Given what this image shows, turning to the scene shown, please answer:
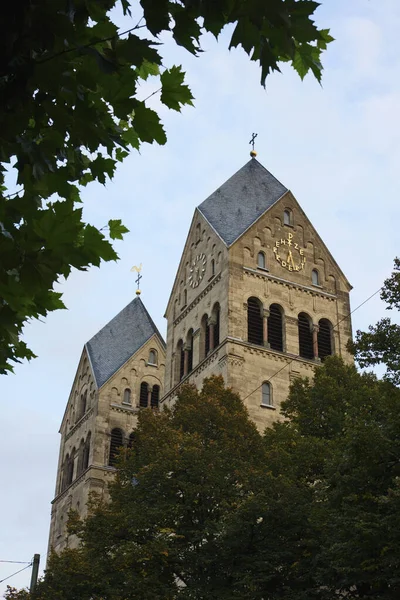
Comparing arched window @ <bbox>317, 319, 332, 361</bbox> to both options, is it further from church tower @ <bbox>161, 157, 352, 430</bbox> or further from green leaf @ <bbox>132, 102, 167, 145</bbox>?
green leaf @ <bbox>132, 102, 167, 145</bbox>

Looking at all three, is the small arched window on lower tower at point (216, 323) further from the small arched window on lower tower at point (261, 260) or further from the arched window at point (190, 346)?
the small arched window on lower tower at point (261, 260)

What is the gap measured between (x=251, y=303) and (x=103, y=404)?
17.9 metres

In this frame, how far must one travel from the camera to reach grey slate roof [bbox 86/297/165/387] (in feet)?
184

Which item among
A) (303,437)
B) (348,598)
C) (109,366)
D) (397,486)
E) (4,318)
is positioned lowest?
(4,318)

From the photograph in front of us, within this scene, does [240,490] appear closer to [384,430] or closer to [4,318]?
[384,430]

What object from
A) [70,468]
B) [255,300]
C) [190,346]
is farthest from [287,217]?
[70,468]

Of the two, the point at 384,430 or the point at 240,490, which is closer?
the point at 384,430

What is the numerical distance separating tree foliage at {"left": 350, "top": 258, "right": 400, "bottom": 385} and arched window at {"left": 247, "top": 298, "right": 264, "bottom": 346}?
19293 millimetres

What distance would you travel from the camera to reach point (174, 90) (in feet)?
13.1

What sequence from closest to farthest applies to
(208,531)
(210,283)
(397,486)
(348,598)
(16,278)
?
(16,278) → (397,486) → (348,598) → (208,531) → (210,283)

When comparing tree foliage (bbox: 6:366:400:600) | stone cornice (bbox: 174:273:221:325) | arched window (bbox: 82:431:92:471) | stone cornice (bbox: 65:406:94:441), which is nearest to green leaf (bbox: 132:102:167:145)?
tree foliage (bbox: 6:366:400:600)

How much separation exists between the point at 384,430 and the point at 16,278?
1237 cm

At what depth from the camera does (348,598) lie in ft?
54.4

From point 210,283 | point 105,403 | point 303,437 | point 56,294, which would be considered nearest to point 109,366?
point 105,403
